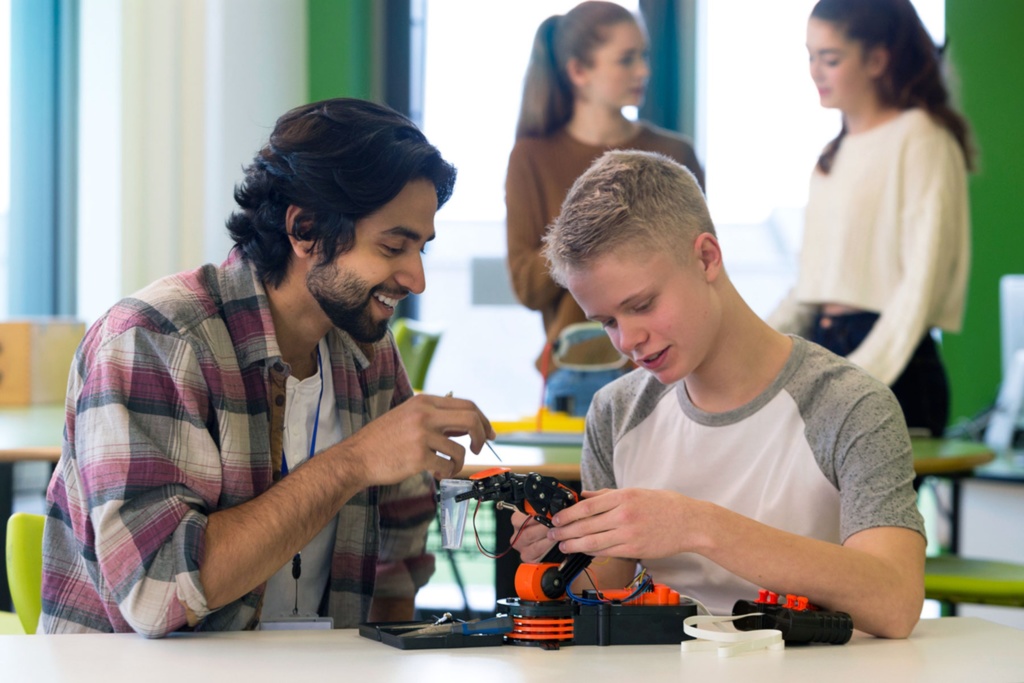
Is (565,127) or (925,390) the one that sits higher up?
(565,127)

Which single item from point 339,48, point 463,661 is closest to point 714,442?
point 463,661

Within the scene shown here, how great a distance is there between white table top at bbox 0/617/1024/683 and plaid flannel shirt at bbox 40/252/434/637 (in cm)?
10

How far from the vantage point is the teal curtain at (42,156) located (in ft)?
15.8

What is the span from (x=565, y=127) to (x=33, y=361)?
192 cm

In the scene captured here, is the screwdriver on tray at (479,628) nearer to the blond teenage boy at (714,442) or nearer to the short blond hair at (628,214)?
the blond teenage boy at (714,442)

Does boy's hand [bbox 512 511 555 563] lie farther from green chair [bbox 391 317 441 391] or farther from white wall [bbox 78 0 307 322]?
white wall [bbox 78 0 307 322]

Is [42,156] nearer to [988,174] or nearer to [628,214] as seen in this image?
[628,214]

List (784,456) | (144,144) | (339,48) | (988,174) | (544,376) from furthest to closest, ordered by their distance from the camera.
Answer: (339,48) < (988,174) < (144,144) < (544,376) < (784,456)

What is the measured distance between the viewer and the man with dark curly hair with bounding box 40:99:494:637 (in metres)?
1.37

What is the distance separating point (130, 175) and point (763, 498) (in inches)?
142

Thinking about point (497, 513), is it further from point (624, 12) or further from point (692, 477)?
point (624, 12)

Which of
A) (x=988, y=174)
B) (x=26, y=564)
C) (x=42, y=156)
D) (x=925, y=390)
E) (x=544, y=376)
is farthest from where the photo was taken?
(x=988, y=174)

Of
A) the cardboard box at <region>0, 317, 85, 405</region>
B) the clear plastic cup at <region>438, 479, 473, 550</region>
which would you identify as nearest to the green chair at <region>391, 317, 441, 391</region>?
the cardboard box at <region>0, 317, 85, 405</region>

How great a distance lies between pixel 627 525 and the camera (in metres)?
1.30
